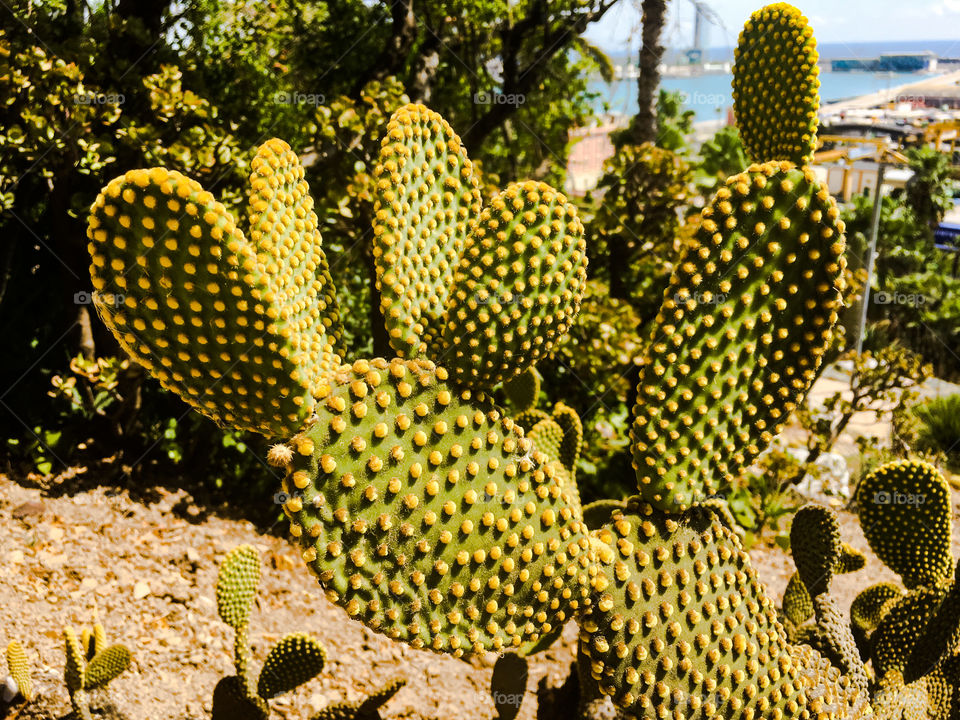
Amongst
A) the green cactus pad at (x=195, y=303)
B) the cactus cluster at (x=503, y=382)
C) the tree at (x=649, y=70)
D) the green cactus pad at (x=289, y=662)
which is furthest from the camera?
the tree at (x=649, y=70)

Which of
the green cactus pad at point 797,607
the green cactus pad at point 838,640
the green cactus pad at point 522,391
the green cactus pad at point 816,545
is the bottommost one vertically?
the green cactus pad at point 797,607

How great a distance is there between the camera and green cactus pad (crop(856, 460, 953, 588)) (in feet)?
7.32

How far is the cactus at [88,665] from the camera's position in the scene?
2326mm

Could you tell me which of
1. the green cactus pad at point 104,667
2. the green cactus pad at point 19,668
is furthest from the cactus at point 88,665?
the green cactus pad at point 19,668

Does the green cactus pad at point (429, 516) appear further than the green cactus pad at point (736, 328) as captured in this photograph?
No

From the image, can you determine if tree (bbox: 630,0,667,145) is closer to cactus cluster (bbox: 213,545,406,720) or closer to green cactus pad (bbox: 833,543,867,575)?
green cactus pad (bbox: 833,543,867,575)

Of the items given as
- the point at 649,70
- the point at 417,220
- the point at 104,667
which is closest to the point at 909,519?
the point at 417,220

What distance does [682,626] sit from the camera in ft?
4.89

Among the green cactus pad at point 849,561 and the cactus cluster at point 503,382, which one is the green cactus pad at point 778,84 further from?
the green cactus pad at point 849,561

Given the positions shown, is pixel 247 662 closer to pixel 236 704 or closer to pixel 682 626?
pixel 236 704

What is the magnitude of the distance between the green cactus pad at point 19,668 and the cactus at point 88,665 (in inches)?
6.5

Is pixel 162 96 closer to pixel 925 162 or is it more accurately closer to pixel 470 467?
pixel 470 467

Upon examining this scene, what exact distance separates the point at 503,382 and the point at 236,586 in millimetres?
1344

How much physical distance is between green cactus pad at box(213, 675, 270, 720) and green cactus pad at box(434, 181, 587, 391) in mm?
1560
